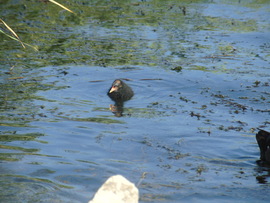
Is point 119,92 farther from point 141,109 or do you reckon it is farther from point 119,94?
point 141,109

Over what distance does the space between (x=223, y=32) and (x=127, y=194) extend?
46.2 feet

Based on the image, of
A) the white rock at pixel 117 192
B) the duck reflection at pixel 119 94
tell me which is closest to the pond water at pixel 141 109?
the duck reflection at pixel 119 94

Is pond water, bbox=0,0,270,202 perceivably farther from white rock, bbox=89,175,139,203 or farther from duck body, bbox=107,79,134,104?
white rock, bbox=89,175,139,203

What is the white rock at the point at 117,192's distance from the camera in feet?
14.2

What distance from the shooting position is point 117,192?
171 inches

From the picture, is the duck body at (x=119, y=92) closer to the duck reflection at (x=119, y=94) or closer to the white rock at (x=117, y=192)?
the duck reflection at (x=119, y=94)

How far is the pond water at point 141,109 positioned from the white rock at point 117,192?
5.86 ft

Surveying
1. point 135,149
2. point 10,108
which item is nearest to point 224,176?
point 135,149

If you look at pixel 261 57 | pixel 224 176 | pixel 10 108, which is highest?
pixel 261 57

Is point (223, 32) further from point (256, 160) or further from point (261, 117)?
point (256, 160)

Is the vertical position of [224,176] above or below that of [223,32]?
below

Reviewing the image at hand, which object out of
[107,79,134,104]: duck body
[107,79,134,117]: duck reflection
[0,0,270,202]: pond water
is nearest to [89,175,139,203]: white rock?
[0,0,270,202]: pond water

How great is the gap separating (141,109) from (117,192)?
6387 millimetres

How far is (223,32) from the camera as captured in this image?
1780 cm
